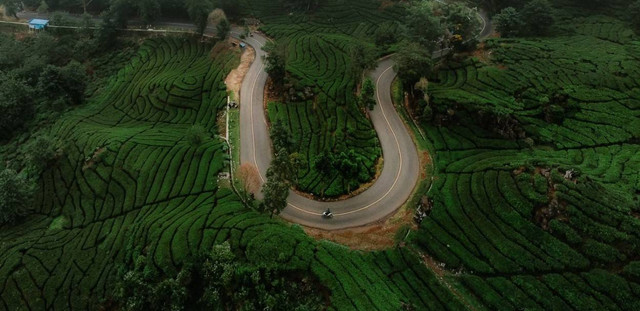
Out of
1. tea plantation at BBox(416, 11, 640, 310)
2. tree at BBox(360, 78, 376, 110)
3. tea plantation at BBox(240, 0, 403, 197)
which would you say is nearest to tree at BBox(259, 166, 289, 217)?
tea plantation at BBox(240, 0, 403, 197)

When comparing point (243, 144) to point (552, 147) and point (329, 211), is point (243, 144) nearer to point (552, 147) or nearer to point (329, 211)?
point (329, 211)

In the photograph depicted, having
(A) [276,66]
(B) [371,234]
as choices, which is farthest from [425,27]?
(B) [371,234]

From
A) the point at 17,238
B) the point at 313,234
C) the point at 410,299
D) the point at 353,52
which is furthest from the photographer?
the point at 353,52

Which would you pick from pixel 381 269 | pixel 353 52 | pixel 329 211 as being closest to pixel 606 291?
pixel 381 269

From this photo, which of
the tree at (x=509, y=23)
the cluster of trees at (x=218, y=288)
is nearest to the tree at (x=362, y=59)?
the tree at (x=509, y=23)

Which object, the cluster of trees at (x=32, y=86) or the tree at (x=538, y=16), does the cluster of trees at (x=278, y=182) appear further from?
the tree at (x=538, y=16)
